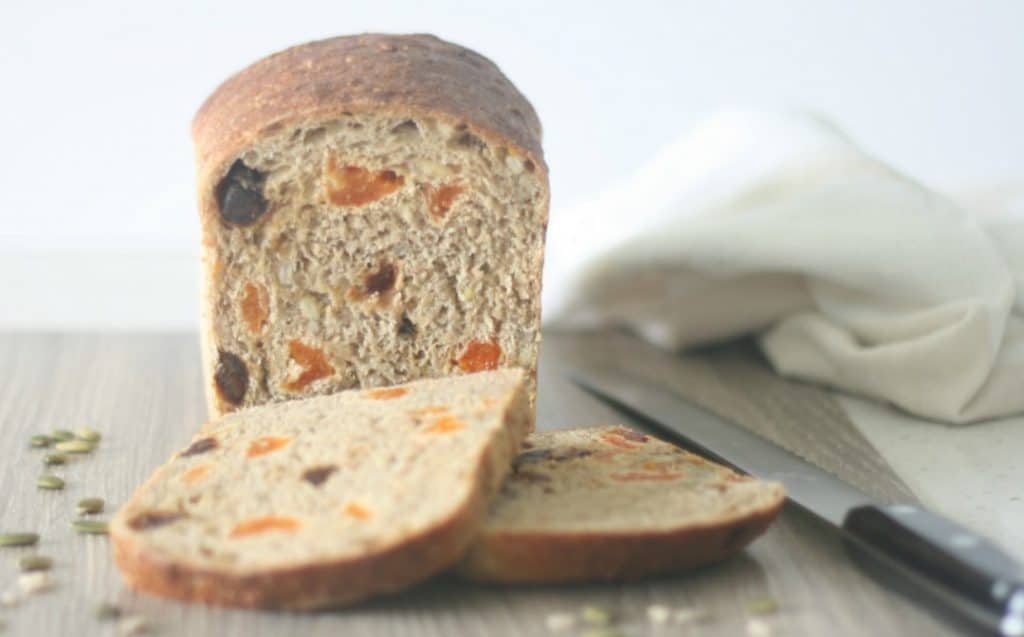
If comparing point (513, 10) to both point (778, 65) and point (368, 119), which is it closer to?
point (778, 65)

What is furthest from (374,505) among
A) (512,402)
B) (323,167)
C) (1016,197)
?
(1016,197)

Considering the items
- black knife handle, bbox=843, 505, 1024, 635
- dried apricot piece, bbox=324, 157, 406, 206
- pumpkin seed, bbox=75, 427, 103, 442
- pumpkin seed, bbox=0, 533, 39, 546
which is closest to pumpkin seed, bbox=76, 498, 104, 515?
pumpkin seed, bbox=0, 533, 39, 546

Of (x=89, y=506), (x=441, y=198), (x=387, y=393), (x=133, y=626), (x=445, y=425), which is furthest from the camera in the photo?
(x=441, y=198)

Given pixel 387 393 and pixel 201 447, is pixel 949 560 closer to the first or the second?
pixel 387 393

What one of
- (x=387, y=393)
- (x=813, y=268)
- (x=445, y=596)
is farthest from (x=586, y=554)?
(x=813, y=268)

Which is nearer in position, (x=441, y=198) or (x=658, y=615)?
(x=658, y=615)
